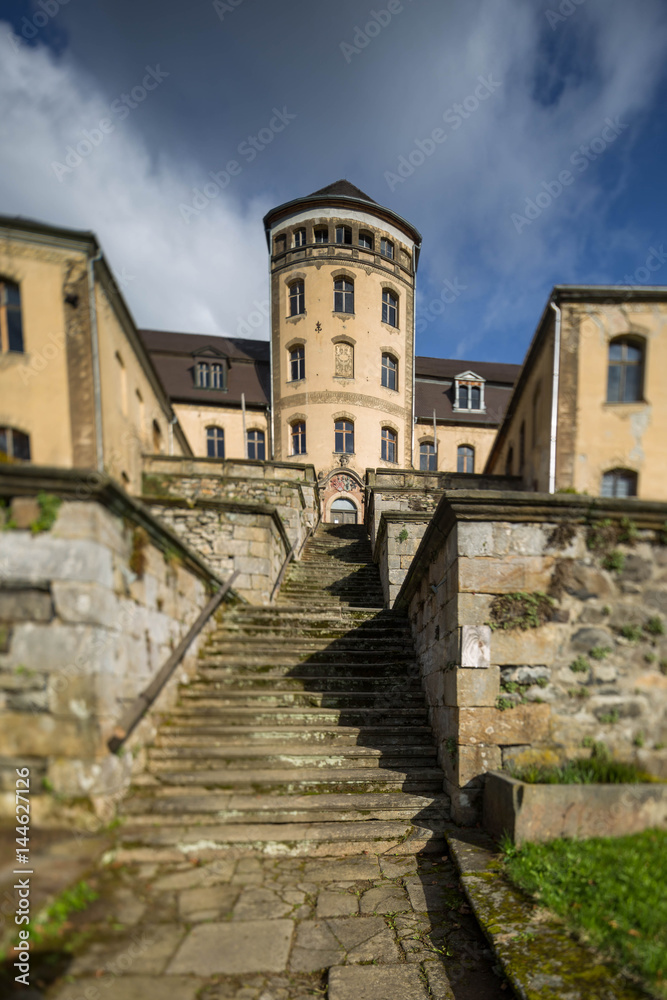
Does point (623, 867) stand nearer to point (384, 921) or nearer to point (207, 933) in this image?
point (384, 921)

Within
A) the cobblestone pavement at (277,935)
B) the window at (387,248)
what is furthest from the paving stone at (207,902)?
the window at (387,248)

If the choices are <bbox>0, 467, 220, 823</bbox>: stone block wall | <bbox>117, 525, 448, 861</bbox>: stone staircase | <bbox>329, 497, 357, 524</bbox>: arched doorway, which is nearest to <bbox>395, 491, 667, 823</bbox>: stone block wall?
<bbox>117, 525, 448, 861</bbox>: stone staircase

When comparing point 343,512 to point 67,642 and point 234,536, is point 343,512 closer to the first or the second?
point 234,536

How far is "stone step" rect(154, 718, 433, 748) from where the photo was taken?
15.0 feet

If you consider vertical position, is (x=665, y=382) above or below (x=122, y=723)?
above

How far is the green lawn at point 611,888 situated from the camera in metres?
2.01

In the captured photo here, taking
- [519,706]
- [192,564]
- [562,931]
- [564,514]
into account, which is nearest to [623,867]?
[562,931]

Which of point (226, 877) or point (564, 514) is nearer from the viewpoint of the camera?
point (226, 877)

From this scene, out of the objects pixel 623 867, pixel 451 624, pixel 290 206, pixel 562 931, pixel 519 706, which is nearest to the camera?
pixel 562 931

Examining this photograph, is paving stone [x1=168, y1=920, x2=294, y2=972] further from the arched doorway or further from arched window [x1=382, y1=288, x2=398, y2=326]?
arched window [x1=382, y1=288, x2=398, y2=326]

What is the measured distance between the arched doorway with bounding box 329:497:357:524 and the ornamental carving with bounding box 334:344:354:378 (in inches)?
212

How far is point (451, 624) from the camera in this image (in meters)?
4.17

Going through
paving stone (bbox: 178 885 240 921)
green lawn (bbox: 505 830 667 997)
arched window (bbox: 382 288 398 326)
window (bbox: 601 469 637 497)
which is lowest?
paving stone (bbox: 178 885 240 921)

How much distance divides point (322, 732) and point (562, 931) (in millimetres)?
2754
